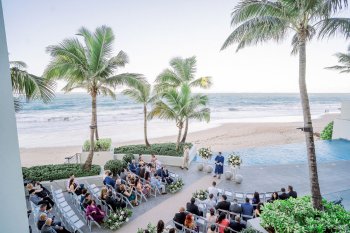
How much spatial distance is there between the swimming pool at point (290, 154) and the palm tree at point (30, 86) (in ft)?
38.3

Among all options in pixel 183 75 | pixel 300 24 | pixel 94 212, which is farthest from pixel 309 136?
pixel 183 75

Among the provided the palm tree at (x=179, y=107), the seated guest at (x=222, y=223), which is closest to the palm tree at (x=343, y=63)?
the palm tree at (x=179, y=107)

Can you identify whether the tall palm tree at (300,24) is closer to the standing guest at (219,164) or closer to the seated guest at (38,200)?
the standing guest at (219,164)

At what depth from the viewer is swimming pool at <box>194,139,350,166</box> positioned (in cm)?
1759

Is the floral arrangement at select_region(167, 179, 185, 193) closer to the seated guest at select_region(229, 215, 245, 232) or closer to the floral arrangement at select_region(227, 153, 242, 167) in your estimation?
the floral arrangement at select_region(227, 153, 242, 167)

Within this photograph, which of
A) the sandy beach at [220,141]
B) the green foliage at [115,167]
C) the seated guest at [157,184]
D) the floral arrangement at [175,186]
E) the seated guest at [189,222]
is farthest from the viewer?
the sandy beach at [220,141]

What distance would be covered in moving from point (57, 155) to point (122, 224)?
1653cm

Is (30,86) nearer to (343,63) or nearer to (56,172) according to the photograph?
(56,172)

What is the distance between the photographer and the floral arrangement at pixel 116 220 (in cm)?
884

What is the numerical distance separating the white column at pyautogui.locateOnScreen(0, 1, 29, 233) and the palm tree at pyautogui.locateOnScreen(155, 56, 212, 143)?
62.2 feet

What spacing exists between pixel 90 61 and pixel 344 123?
72.9ft

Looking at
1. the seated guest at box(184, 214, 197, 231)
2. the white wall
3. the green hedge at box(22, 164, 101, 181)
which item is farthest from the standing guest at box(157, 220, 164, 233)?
the white wall

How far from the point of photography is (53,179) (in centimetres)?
1251

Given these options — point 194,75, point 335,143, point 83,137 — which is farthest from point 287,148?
point 83,137
